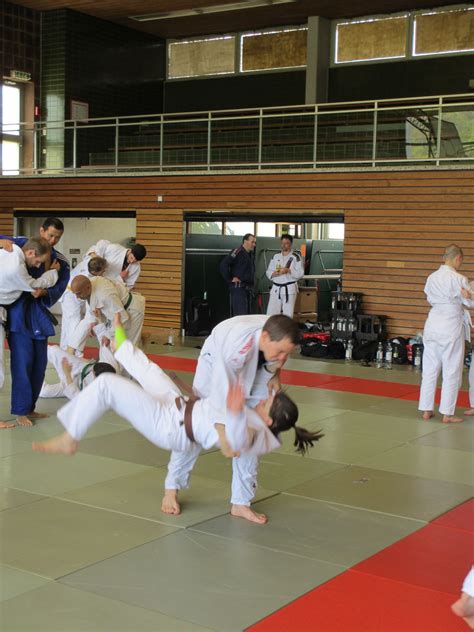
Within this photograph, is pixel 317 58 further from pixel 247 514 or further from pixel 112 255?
pixel 247 514

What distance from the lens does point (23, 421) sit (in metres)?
7.40

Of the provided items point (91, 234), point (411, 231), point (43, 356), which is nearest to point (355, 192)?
point (411, 231)

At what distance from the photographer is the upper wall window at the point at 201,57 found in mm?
20141

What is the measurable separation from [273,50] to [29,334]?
46.3 feet

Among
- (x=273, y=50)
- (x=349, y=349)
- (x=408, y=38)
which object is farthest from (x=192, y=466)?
(x=273, y=50)

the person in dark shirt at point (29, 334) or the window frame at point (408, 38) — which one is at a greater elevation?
Result: the window frame at point (408, 38)

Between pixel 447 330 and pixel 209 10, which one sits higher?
pixel 209 10

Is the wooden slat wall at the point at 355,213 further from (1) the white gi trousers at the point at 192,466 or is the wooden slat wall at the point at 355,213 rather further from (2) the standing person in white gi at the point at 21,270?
(1) the white gi trousers at the point at 192,466

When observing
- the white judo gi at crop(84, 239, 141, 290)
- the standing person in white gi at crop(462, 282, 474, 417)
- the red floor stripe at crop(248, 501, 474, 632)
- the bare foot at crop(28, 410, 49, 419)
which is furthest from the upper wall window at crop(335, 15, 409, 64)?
the red floor stripe at crop(248, 501, 474, 632)

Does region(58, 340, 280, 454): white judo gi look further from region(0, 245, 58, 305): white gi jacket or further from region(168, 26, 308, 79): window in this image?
region(168, 26, 308, 79): window

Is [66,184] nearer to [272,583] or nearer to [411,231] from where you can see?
[411,231]

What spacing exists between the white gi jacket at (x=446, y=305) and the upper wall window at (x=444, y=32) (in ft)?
35.8

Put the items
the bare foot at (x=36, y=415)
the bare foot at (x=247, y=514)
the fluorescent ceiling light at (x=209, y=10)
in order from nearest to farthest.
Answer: the bare foot at (x=247, y=514), the bare foot at (x=36, y=415), the fluorescent ceiling light at (x=209, y=10)

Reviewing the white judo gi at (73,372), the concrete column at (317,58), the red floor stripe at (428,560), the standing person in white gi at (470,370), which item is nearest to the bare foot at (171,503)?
the red floor stripe at (428,560)
